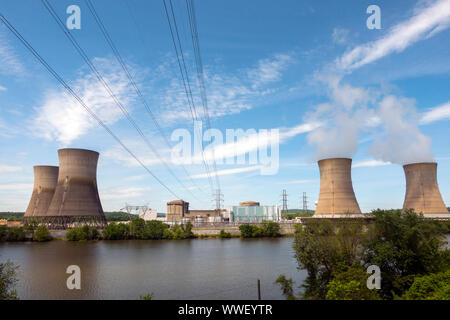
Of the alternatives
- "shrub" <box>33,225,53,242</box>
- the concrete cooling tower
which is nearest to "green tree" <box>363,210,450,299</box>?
the concrete cooling tower

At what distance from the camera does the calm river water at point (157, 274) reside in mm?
14383

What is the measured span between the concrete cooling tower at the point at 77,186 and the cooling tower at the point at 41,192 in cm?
694

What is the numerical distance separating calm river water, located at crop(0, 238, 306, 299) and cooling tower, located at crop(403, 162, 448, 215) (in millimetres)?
25728

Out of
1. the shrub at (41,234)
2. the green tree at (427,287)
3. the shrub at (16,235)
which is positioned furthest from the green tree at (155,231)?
the green tree at (427,287)

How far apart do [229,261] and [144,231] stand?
865 inches

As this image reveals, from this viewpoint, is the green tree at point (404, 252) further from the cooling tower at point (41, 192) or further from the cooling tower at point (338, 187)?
the cooling tower at point (41, 192)

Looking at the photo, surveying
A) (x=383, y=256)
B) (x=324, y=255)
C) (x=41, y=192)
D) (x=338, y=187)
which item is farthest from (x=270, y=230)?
(x=41, y=192)

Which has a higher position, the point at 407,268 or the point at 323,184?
the point at 323,184

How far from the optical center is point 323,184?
37.2 m

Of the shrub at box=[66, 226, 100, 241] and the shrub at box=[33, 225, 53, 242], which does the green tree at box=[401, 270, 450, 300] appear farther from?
the shrub at box=[33, 225, 53, 242]

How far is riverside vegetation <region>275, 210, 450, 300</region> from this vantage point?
1145 cm
